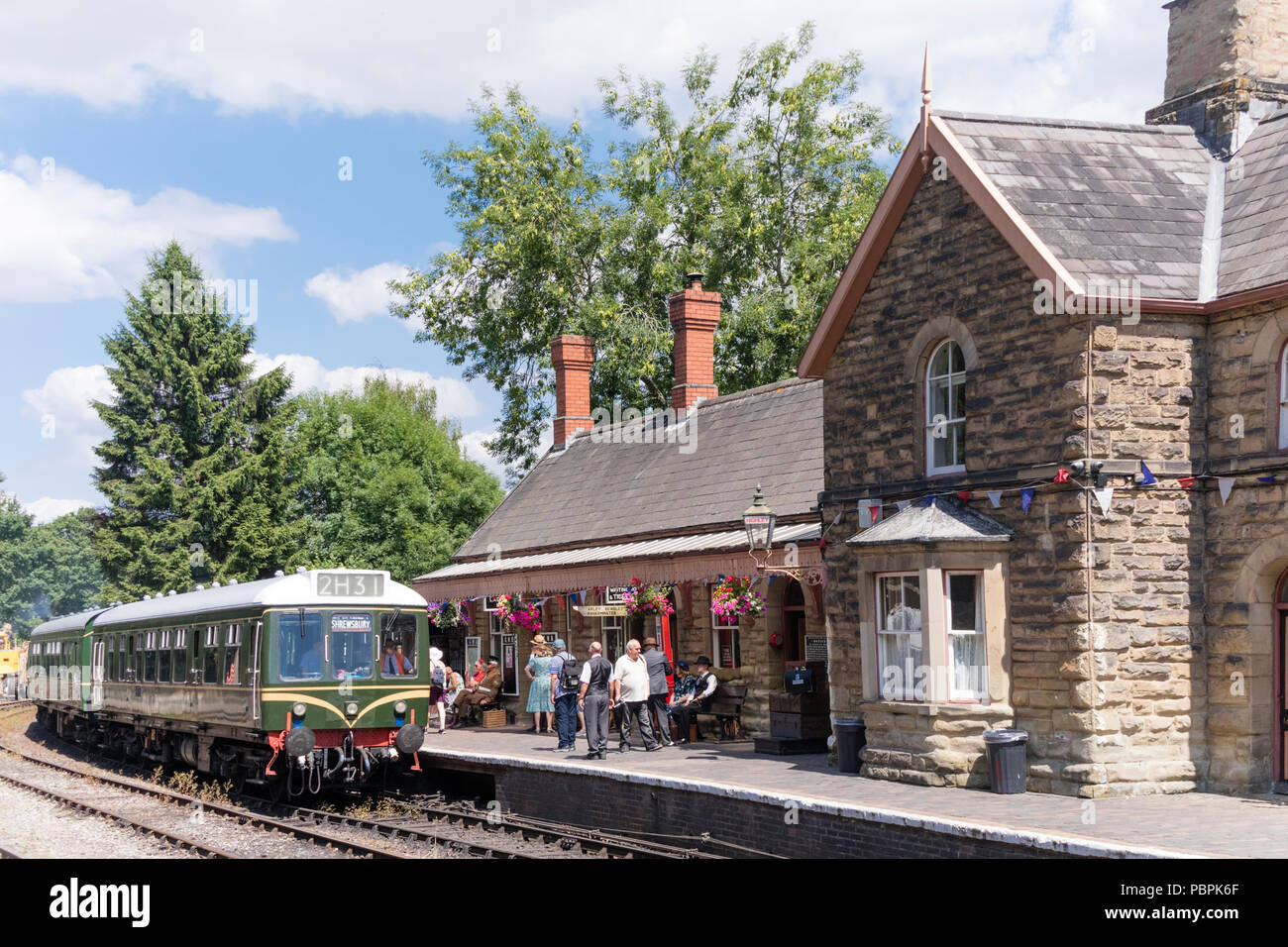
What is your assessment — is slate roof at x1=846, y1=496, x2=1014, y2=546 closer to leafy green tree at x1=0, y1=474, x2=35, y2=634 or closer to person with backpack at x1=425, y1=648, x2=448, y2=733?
person with backpack at x1=425, y1=648, x2=448, y2=733

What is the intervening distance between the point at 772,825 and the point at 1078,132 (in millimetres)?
8521

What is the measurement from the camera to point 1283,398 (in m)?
13.3

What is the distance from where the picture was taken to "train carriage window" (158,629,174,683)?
838 inches

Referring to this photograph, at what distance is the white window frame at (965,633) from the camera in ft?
47.3

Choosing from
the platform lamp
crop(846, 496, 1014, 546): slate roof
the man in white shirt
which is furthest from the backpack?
crop(846, 496, 1014, 546): slate roof

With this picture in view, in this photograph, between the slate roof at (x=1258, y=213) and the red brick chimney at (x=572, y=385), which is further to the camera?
the red brick chimney at (x=572, y=385)

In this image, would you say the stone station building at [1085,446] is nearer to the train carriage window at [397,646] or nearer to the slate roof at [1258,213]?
the slate roof at [1258,213]

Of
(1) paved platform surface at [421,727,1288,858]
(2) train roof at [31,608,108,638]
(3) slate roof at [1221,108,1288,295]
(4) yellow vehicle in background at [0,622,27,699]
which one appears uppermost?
(3) slate roof at [1221,108,1288,295]

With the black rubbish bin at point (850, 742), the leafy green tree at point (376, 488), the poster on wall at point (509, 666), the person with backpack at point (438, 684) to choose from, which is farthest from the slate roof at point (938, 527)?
the leafy green tree at point (376, 488)

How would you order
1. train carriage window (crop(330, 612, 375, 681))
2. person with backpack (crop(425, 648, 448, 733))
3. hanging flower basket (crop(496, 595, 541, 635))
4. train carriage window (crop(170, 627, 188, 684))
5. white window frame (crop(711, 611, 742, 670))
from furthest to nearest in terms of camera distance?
hanging flower basket (crop(496, 595, 541, 635)), person with backpack (crop(425, 648, 448, 733)), white window frame (crop(711, 611, 742, 670)), train carriage window (crop(170, 627, 188, 684)), train carriage window (crop(330, 612, 375, 681))

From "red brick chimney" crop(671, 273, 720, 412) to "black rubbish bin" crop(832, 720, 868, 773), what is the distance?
1286 cm

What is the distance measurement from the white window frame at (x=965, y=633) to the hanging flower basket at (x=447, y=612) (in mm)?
14521

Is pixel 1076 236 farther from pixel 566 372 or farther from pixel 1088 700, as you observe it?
pixel 566 372

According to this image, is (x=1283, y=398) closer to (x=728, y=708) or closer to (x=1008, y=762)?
(x=1008, y=762)
